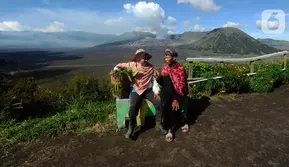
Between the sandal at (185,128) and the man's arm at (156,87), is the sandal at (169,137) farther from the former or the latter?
the man's arm at (156,87)

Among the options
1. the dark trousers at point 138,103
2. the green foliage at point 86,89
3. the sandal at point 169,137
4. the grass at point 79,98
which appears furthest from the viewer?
the green foliage at point 86,89

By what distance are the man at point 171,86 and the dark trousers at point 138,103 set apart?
→ 17cm

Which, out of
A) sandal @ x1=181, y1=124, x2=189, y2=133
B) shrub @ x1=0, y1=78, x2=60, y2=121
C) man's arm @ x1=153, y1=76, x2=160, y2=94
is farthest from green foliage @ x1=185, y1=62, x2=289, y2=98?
shrub @ x1=0, y1=78, x2=60, y2=121

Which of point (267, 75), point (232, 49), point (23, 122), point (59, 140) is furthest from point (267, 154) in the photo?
point (232, 49)

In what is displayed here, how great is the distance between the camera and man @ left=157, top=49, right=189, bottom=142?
3.85 m

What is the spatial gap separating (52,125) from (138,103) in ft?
6.29

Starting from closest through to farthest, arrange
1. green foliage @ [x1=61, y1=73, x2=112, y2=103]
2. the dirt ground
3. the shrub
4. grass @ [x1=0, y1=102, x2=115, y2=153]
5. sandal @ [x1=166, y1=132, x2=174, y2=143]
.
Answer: the dirt ground → sandal @ [x1=166, y1=132, x2=174, y2=143] → grass @ [x1=0, y1=102, x2=115, y2=153] → the shrub → green foliage @ [x1=61, y1=73, x2=112, y2=103]

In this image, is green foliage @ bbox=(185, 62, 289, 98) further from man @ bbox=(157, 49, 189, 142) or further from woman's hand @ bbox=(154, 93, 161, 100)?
woman's hand @ bbox=(154, 93, 161, 100)

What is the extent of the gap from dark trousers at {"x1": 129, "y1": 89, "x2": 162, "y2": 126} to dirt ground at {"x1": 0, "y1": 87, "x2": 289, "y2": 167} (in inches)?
15.1

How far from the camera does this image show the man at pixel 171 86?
3.85 meters

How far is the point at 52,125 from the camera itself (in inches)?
169

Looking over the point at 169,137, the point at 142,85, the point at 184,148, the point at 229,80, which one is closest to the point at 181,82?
the point at 142,85

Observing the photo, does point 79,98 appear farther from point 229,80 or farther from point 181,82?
point 229,80

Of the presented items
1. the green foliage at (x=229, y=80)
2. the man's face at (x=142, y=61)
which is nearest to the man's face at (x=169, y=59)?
the man's face at (x=142, y=61)
